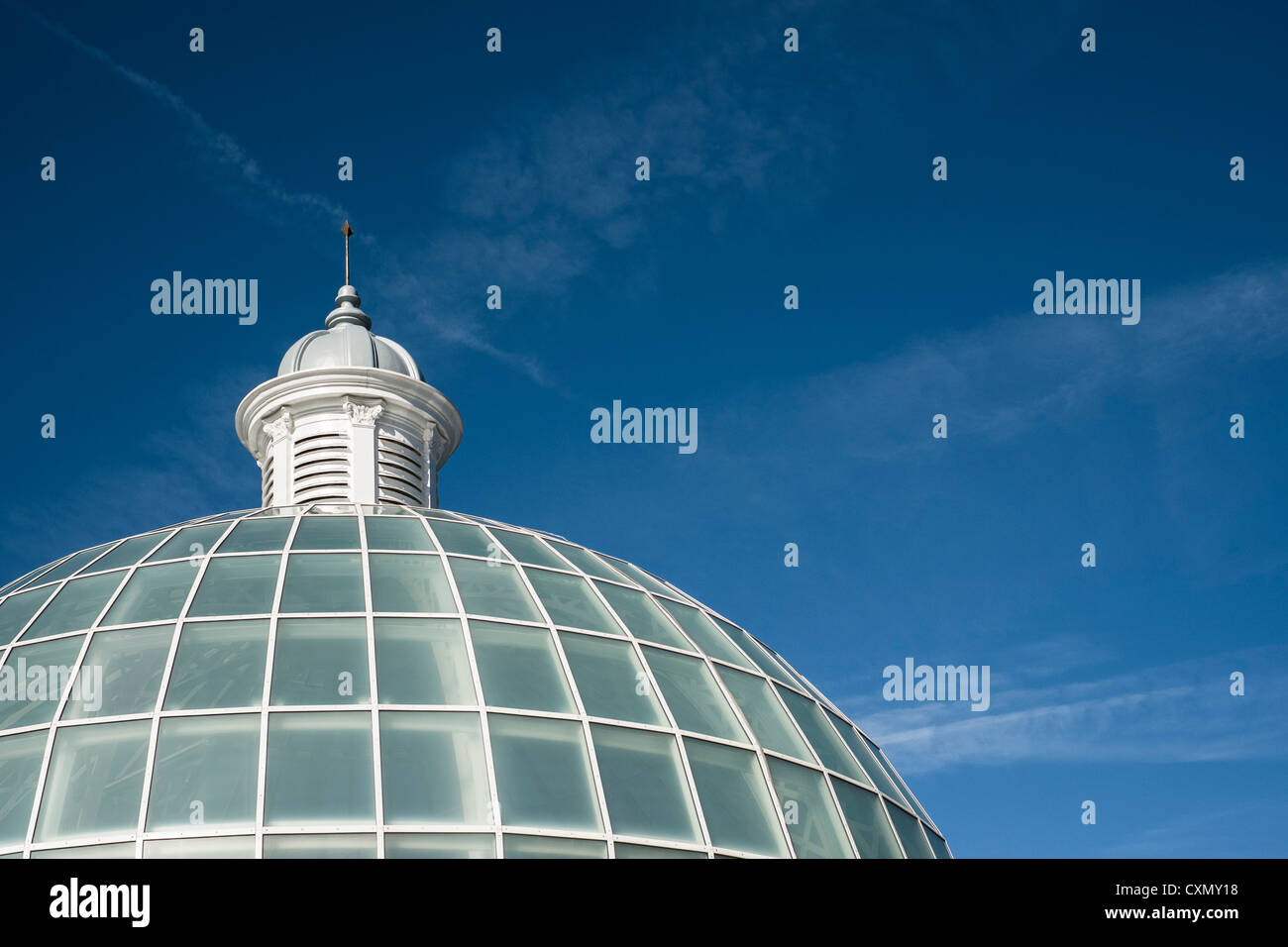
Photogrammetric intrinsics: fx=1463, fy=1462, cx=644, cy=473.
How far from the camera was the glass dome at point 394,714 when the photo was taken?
20.0m

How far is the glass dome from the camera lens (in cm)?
2005

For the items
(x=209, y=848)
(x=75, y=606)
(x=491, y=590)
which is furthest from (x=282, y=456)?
(x=209, y=848)

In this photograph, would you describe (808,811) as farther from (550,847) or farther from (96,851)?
(96,851)

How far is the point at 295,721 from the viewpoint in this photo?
21.0 meters

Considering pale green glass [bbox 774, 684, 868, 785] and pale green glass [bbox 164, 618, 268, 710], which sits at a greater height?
pale green glass [bbox 164, 618, 268, 710]

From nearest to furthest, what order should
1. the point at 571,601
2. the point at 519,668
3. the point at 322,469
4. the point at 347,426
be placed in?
the point at 519,668 < the point at 571,601 < the point at 322,469 < the point at 347,426

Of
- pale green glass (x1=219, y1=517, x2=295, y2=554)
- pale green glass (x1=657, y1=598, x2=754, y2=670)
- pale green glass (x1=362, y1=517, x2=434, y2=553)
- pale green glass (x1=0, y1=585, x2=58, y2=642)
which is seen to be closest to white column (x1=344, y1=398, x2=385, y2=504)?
pale green glass (x1=362, y1=517, x2=434, y2=553)

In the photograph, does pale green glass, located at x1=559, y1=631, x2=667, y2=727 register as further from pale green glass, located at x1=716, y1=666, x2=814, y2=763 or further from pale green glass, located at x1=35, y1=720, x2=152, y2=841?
pale green glass, located at x1=35, y1=720, x2=152, y2=841

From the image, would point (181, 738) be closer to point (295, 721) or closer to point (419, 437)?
point (295, 721)

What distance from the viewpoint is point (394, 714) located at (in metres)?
21.3

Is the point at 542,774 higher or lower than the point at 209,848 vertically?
higher

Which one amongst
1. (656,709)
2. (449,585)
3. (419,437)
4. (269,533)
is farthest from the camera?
(419,437)
